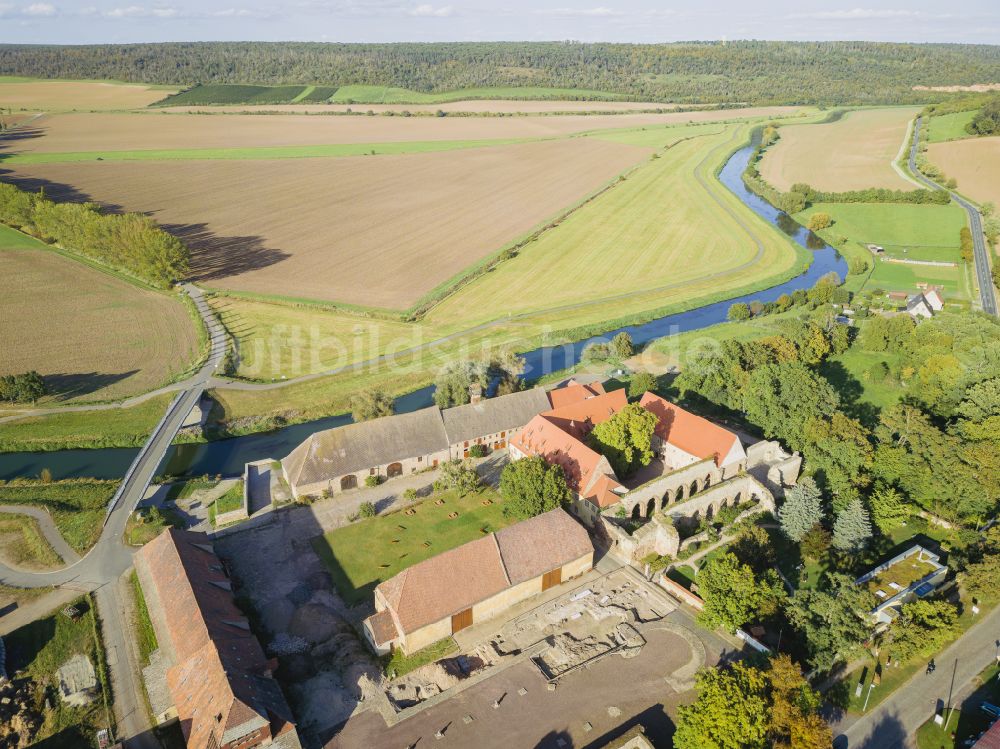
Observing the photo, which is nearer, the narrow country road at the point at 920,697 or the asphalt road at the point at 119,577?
the narrow country road at the point at 920,697

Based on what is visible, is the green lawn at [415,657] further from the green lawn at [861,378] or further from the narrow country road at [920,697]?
the green lawn at [861,378]

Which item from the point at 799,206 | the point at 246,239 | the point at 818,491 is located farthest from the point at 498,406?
the point at 799,206

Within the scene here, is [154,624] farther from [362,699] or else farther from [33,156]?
[33,156]

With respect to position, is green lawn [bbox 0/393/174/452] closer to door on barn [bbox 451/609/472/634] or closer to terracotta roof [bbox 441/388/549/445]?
terracotta roof [bbox 441/388/549/445]

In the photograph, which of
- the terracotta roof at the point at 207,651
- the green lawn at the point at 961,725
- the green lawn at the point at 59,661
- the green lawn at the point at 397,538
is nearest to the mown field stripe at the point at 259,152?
the green lawn at the point at 397,538

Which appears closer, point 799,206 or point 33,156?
point 799,206

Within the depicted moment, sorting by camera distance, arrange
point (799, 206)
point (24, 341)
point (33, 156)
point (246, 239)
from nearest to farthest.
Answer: point (24, 341)
point (246, 239)
point (799, 206)
point (33, 156)
